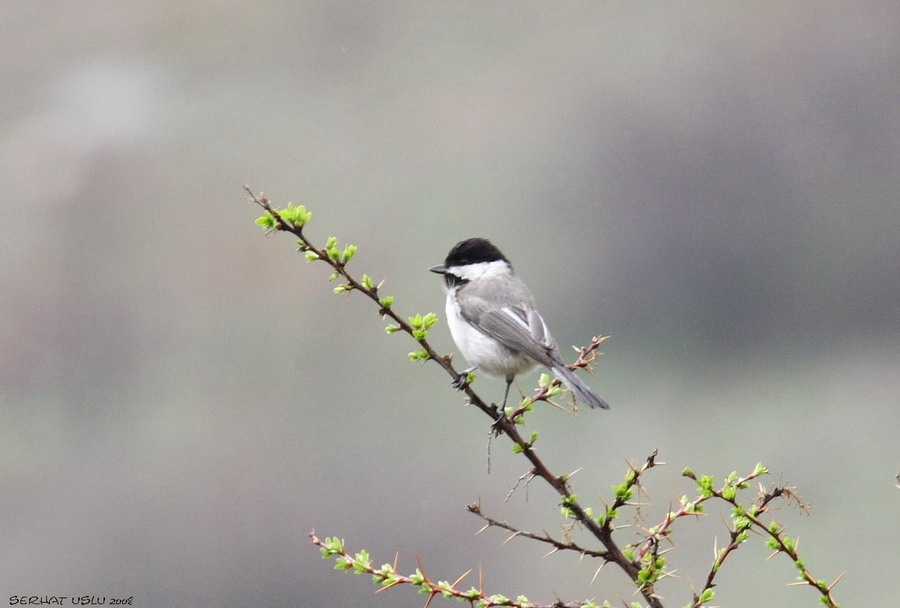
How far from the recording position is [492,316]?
517 cm

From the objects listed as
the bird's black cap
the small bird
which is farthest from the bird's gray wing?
the bird's black cap

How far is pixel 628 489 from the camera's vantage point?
2.74 m

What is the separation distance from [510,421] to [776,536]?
39.7 inches

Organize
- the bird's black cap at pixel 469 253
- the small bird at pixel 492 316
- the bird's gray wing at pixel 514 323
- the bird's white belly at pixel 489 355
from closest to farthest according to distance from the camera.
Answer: the bird's gray wing at pixel 514 323 → the small bird at pixel 492 316 → the bird's white belly at pixel 489 355 → the bird's black cap at pixel 469 253

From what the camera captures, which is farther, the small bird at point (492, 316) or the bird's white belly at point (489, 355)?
the bird's white belly at point (489, 355)

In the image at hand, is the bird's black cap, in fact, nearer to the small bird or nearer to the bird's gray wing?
the small bird

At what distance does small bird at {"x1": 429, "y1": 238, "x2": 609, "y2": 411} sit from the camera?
492 cm

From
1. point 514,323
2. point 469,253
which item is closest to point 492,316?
point 514,323

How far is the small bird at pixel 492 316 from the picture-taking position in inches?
194

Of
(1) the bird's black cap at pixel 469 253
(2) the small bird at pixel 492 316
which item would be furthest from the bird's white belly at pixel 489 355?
(1) the bird's black cap at pixel 469 253

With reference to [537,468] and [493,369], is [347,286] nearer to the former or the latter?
[537,468]

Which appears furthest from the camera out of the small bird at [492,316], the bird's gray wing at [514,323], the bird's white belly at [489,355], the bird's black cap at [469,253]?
the bird's black cap at [469,253]

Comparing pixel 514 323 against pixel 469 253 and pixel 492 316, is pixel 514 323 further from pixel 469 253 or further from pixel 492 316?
pixel 469 253

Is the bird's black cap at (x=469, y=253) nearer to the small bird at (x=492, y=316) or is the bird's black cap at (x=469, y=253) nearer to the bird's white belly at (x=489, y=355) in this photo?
the small bird at (x=492, y=316)
